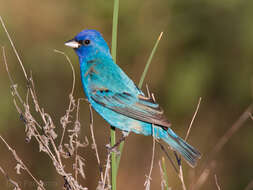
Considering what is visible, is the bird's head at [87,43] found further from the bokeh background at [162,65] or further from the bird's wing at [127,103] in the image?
the bokeh background at [162,65]

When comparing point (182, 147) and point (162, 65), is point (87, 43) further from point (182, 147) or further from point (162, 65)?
point (162, 65)

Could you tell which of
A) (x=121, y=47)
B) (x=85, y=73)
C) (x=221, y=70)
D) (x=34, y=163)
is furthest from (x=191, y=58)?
(x=34, y=163)

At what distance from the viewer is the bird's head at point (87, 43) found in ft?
13.8

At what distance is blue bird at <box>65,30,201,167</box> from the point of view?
385cm

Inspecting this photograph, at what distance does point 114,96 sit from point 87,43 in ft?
1.96

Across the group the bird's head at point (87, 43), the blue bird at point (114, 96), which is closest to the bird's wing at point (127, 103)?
the blue bird at point (114, 96)

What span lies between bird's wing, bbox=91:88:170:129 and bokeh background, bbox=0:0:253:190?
1.62 m

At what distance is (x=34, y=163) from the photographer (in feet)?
18.0

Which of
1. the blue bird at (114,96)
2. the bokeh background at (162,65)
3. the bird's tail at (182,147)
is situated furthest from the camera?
the bokeh background at (162,65)

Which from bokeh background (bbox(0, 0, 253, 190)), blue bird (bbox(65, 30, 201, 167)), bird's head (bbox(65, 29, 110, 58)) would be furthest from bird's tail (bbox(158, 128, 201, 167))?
bokeh background (bbox(0, 0, 253, 190))

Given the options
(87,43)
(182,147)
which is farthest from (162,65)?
(182,147)

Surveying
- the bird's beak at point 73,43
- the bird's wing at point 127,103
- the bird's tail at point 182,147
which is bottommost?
the bird's tail at point 182,147

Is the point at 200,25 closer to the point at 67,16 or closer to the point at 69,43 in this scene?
the point at 67,16

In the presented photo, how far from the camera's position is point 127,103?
402 cm
